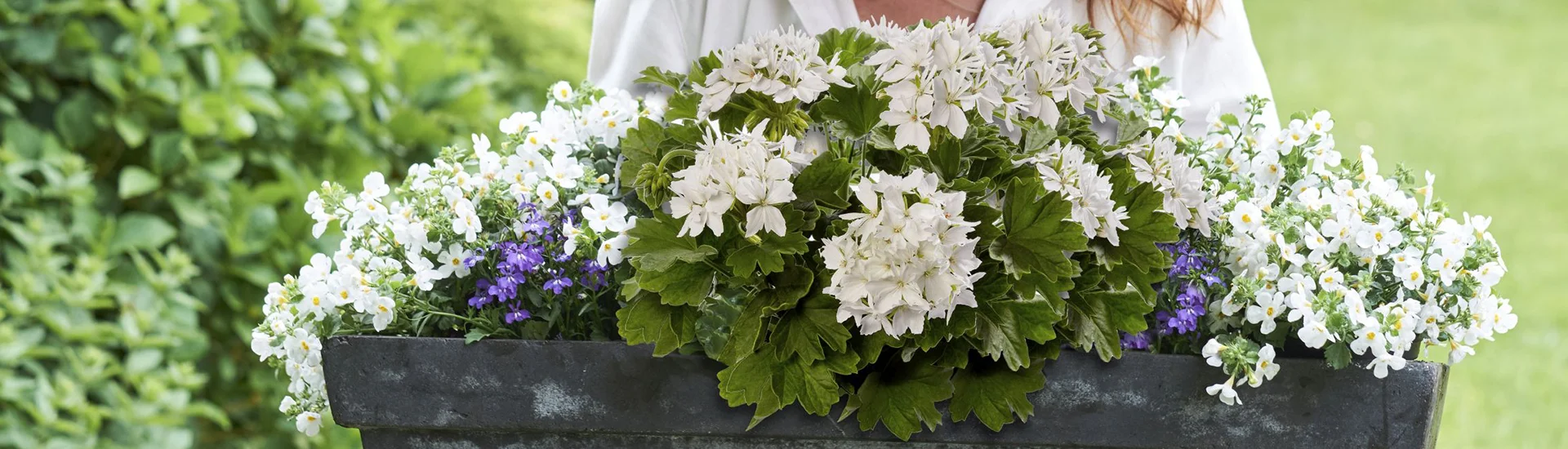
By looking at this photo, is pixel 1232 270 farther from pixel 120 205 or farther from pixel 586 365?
pixel 120 205

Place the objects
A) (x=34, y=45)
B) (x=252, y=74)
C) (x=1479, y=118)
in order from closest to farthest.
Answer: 1. (x=34, y=45)
2. (x=252, y=74)
3. (x=1479, y=118)

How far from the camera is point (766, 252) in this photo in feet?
4.02

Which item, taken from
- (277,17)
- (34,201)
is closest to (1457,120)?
(277,17)

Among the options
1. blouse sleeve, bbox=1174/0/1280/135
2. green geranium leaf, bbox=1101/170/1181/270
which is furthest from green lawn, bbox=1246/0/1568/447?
green geranium leaf, bbox=1101/170/1181/270

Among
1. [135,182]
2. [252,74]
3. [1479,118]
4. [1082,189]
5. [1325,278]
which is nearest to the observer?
[1082,189]

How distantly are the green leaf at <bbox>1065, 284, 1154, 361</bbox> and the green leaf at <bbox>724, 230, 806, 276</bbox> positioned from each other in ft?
0.91

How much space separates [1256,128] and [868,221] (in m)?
0.65

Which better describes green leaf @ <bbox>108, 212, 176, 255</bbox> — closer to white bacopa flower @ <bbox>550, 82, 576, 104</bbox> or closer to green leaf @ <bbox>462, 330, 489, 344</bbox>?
white bacopa flower @ <bbox>550, 82, 576, 104</bbox>

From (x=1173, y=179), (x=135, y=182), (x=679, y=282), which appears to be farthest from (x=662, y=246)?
(x=135, y=182)

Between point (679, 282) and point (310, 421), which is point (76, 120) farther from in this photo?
point (679, 282)

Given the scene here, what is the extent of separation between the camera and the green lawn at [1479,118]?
4.33 metres

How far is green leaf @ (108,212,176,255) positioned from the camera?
8.38 feet

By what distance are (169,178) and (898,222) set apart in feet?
6.57

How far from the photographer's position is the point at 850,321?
1.34m
